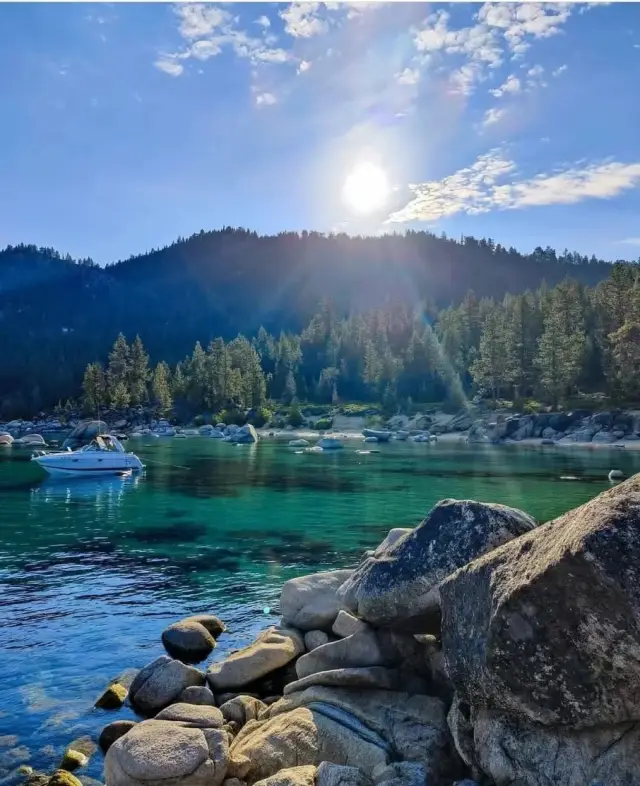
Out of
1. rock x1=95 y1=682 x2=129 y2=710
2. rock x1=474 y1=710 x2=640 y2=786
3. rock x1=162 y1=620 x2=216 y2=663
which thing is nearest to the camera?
rock x1=474 y1=710 x2=640 y2=786

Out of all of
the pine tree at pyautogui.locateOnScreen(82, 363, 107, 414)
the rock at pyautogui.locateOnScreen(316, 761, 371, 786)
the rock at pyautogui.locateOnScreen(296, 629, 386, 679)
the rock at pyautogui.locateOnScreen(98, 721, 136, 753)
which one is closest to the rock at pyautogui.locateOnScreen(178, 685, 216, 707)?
the rock at pyautogui.locateOnScreen(98, 721, 136, 753)

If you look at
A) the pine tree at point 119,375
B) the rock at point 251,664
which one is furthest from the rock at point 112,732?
the pine tree at point 119,375

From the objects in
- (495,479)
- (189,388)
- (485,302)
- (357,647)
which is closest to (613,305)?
(485,302)

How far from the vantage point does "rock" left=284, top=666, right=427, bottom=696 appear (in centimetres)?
1076

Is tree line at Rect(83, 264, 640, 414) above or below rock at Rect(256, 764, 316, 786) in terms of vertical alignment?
above

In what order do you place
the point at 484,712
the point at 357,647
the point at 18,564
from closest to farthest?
the point at 484,712 < the point at 357,647 < the point at 18,564

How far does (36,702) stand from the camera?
1358 cm

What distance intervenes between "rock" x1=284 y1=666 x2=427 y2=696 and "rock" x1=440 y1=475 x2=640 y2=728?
3.11 metres

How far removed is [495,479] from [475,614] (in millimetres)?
44780

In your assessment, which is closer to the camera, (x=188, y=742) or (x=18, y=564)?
(x=188, y=742)

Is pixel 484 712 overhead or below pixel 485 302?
below

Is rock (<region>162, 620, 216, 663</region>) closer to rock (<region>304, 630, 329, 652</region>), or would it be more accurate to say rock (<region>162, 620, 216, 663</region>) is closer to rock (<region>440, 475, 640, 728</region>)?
rock (<region>304, 630, 329, 652</region>)

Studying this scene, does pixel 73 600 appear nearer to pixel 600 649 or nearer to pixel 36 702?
pixel 36 702

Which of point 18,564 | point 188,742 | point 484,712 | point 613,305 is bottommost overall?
point 18,564
